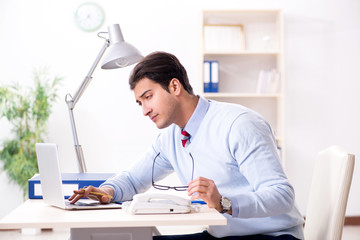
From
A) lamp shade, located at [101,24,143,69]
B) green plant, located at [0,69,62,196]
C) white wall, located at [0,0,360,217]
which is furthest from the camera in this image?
white wall, located at [0,0,360,217]

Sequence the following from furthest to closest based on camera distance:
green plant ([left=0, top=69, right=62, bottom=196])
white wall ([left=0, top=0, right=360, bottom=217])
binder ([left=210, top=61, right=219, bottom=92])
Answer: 1. white wall ([left=0, top=0, right=360, bottom=217])
2. binder ([left=210, top=61, right=219, bottom=92])
3. green plant ([left=0, top=69, right=62, bottom=196])

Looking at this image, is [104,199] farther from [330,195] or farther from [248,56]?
[248,56]

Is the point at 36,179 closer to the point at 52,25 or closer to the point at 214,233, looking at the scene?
the point at 214,233

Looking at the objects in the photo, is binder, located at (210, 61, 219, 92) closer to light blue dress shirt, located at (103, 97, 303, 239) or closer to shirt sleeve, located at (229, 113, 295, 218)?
light blue dress shirt, located at (103, 97, 303, 239)

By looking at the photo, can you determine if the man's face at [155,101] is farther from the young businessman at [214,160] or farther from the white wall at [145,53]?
the white wall at [145,53]

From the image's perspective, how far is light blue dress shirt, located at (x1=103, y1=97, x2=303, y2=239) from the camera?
150 cm

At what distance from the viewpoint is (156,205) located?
1.44 meters

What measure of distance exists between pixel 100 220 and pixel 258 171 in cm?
50

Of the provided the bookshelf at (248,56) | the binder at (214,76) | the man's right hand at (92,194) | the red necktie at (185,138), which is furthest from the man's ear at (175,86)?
the bookshelf at (248,56)

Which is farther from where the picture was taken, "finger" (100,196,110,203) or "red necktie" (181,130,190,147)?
"red necktie" (181,130,190,147)

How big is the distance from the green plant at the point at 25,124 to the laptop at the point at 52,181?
8.01 feet

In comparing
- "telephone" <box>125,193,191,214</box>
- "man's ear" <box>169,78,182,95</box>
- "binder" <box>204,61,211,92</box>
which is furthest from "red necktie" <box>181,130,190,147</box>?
"binder" <box>204,61,211,92</box>

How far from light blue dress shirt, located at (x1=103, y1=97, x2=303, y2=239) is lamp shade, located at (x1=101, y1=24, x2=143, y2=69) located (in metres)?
0.60

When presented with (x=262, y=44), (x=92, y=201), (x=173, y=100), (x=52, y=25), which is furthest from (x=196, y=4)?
(x=92, y=201)
